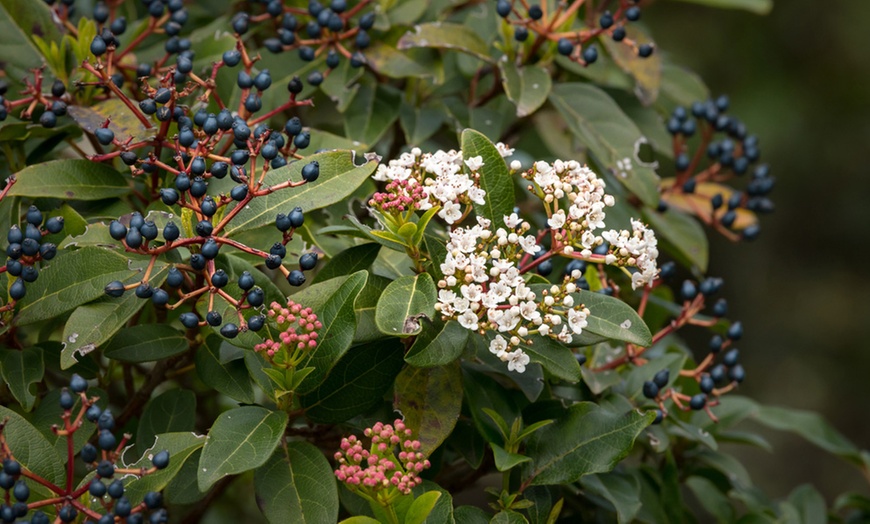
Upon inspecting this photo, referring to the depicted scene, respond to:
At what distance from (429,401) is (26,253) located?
0.67m

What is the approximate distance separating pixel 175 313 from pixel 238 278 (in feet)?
1.33

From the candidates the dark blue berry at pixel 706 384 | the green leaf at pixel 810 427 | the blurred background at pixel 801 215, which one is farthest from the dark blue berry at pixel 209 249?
the blurred background at pixel 801 215

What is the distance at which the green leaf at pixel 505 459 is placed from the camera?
1.45 m

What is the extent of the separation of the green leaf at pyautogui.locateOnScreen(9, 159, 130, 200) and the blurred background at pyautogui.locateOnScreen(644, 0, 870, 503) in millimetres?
3964

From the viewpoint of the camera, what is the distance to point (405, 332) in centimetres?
134

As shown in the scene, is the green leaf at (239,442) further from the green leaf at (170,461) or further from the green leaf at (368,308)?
the green leaf at (368,308)

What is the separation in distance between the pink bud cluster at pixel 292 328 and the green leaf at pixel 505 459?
0.34 meters

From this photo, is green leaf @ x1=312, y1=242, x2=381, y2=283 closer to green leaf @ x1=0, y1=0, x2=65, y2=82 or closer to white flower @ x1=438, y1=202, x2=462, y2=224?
white flower @ x1=438, y1=202, x2=462, y2=224

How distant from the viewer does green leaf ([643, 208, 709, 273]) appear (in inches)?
86.4

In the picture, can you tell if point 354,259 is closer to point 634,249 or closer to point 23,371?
point 634,249

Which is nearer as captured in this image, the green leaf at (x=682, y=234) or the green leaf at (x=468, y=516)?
the green leaf at (x=468, y=516)

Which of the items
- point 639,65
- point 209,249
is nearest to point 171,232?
point 209,249

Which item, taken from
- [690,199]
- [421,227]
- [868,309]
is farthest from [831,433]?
[868,309]

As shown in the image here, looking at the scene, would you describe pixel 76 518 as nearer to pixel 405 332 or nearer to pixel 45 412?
pixel 45 412
